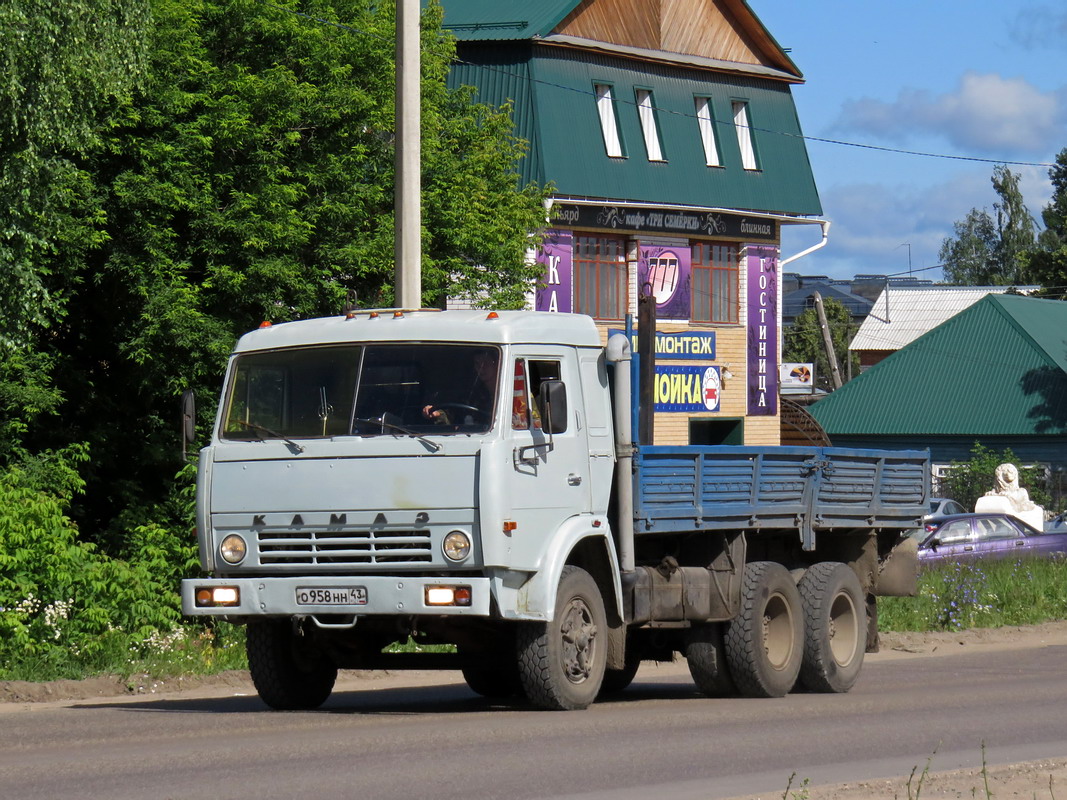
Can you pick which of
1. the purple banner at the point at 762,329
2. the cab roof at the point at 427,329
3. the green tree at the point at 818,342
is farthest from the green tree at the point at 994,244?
the cab roof at the point at 427,329

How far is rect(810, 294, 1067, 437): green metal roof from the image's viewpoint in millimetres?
53469

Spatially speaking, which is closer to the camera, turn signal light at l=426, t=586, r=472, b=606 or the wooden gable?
turn signal light at l=426, t=586, r=472, b=606

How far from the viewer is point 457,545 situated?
11.2 metres

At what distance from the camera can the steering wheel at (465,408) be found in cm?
1151

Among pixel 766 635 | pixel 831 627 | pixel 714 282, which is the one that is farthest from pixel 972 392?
pixel 766 635

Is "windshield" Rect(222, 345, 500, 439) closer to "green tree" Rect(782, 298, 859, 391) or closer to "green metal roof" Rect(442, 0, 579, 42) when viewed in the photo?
"green metal roof" Rect(442, 0, 579, 42)

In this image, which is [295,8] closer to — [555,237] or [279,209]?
[279,209]

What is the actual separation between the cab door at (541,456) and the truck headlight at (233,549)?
1.85m

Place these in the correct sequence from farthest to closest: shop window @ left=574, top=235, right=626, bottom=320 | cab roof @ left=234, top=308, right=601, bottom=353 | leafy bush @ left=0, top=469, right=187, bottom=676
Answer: shop window @ left=574, top=235, right=626, bottom=320, leafy bush @ left=0, top=469, right=187, bottom=676, cab roof @ left=234, top=308, right=601, bottom=353

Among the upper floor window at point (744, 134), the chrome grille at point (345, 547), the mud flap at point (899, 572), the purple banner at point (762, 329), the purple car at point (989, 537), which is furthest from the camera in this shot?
the purple banner at point (762, 329)

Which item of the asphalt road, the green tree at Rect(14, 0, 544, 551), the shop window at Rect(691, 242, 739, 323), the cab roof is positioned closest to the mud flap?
the asphalt road

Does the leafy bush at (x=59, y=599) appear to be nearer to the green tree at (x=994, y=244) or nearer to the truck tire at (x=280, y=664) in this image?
the truck tire at (x=280, y=664)

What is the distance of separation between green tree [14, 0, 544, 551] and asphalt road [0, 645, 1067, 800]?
34.9 feet

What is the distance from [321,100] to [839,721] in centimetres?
1513
